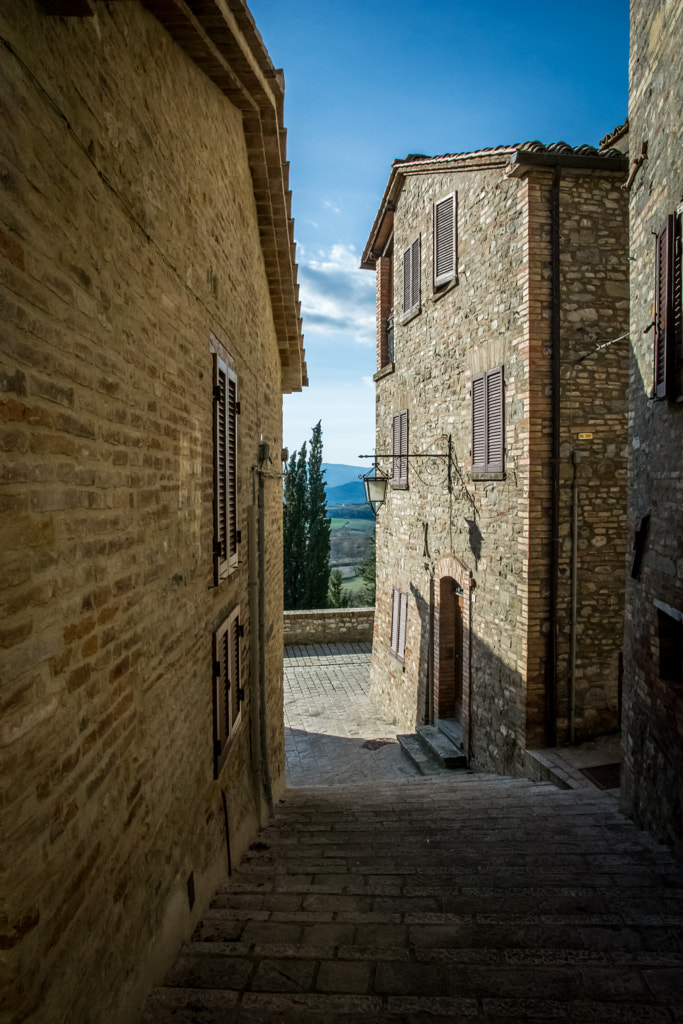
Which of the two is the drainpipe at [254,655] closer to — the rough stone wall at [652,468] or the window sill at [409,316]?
the rough stone wall at [652,468]

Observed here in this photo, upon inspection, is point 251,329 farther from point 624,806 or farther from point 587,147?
point 624,806

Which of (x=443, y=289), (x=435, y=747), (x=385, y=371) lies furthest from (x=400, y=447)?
(x=435, y=747)

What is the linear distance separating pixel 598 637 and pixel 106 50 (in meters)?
8.28

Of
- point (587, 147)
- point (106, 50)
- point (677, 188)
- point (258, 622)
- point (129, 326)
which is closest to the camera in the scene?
point (106, 50)

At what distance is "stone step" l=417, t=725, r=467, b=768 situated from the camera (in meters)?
9.77

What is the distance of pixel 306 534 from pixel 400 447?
19908mm

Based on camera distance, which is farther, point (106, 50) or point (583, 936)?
point (583, 936)

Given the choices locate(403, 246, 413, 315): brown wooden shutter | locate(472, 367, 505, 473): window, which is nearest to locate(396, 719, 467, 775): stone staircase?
locate(472, 367, 505, 473): window

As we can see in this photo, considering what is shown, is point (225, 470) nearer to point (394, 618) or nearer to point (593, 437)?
point (593, 437)

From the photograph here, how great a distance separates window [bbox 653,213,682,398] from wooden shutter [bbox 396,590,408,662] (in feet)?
27.3

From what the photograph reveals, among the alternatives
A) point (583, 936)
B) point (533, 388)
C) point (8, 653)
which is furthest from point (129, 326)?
point (533, 388)

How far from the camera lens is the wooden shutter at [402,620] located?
12.6 m

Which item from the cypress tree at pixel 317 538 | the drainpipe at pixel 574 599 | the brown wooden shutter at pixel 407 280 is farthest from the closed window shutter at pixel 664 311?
the cypress tree at pixel 317 538

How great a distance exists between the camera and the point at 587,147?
8047 millimetres
